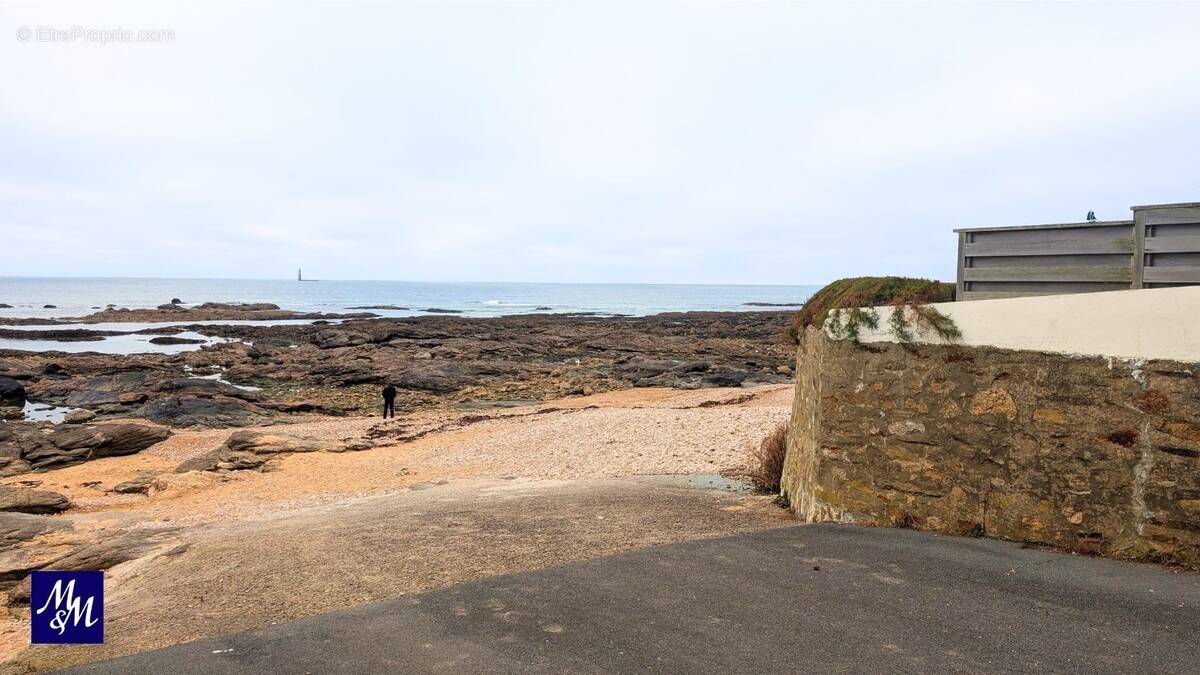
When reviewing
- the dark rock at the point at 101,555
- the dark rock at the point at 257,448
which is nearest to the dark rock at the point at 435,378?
the dark rock at the point at 257,448

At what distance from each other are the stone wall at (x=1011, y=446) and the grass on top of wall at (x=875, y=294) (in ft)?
2.19

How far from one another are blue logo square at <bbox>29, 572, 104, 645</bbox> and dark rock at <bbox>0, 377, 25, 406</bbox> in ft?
90.7

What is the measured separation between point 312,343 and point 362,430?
31.6 meters

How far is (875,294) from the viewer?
840 cm

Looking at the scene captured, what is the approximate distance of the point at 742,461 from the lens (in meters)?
13.1

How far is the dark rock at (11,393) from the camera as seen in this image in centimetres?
2836

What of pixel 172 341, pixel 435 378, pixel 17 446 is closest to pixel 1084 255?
pixel 17 446

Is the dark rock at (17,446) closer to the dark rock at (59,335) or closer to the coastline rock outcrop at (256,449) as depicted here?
the coastline rock outcrop at (256,449)

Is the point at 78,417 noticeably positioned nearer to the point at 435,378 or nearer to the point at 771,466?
the point at 435,378

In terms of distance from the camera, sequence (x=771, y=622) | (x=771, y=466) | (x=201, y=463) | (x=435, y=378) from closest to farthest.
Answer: (x=771, y=622), (x=771, y=466), (x=201, y=463), (x=435, y=378)

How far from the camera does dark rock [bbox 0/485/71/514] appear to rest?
40.3ft

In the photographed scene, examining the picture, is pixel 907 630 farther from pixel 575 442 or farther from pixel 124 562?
pixel 575 442

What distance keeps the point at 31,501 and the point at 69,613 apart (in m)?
8.57

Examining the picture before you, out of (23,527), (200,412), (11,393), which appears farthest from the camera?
(11,393)
